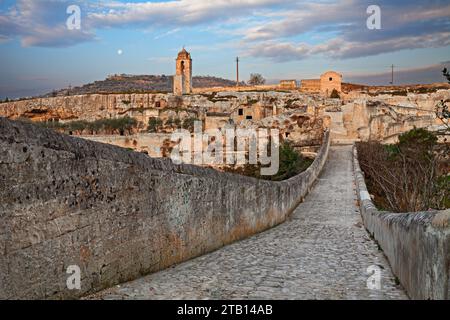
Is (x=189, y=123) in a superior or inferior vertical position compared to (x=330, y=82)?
inferior

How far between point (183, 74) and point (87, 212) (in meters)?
77.9

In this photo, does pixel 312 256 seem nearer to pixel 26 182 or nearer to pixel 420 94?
pixel 26 182

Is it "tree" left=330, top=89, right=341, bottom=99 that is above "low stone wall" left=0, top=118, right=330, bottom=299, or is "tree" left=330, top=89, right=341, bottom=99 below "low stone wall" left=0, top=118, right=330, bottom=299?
above

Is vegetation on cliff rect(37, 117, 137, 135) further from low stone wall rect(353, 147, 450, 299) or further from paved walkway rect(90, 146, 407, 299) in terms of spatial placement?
low stone wall rect(353, 147, 450, 299)

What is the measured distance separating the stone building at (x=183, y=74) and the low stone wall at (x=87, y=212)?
7367 centimetres

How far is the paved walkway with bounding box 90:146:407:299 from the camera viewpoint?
4391 millimetres

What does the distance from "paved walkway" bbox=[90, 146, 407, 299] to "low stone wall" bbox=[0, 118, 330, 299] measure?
0.29m

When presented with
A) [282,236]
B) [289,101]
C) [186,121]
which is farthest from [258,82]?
[282,236]

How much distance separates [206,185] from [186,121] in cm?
5222

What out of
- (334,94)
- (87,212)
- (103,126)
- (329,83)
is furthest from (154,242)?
(329,83)

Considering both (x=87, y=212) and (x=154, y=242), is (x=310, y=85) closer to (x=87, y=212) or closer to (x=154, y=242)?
(x=154, y=242)

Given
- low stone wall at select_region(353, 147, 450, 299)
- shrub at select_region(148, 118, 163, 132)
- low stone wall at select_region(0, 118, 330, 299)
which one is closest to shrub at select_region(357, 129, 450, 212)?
low stone wall at select_region(353, 147, 450, 299)

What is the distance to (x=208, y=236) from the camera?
664cm

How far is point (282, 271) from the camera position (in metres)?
5.64
